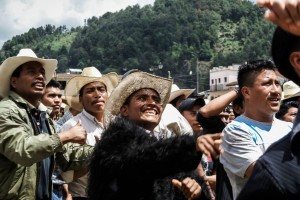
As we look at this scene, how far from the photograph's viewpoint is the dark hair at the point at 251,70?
356cm

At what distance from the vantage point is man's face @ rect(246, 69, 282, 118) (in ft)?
11.1

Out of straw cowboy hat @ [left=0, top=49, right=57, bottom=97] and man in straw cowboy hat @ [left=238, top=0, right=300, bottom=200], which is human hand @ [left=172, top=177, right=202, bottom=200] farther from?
man in straw cowboy hat @ [left=238, top=0, right=300, bottom=200]

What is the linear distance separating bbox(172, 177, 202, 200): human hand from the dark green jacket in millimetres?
975

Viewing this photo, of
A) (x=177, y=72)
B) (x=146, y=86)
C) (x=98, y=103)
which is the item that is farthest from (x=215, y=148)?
(x=177, y=72)

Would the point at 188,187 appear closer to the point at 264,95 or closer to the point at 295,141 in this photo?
the point at 264,95

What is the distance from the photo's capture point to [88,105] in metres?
5.27

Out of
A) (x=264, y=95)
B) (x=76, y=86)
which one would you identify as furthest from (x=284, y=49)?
(x=76, y=86)

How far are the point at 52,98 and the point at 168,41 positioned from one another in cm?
15566

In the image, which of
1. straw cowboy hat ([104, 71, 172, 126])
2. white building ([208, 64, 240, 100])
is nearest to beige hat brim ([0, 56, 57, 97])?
straw cowboy hat ([104, 71, 172, 126])

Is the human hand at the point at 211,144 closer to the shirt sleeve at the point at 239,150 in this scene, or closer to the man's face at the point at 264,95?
the shirt sleeve at the point at 239,150

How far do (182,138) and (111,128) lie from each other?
513mm

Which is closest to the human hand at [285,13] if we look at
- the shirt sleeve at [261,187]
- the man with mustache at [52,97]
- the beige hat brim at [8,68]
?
the shirt sleeve at [261,187]

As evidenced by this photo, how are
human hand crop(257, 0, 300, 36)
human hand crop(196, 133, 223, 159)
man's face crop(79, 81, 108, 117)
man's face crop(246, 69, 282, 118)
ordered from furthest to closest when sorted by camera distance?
man's face crop(79, 81, 108, 117), man's face crop(246, 69, 282, 118), human hand crop(196, 133, 223, 159), human hand crop(257, 0, 300, 36)

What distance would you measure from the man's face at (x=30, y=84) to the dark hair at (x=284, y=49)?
3084 mm
